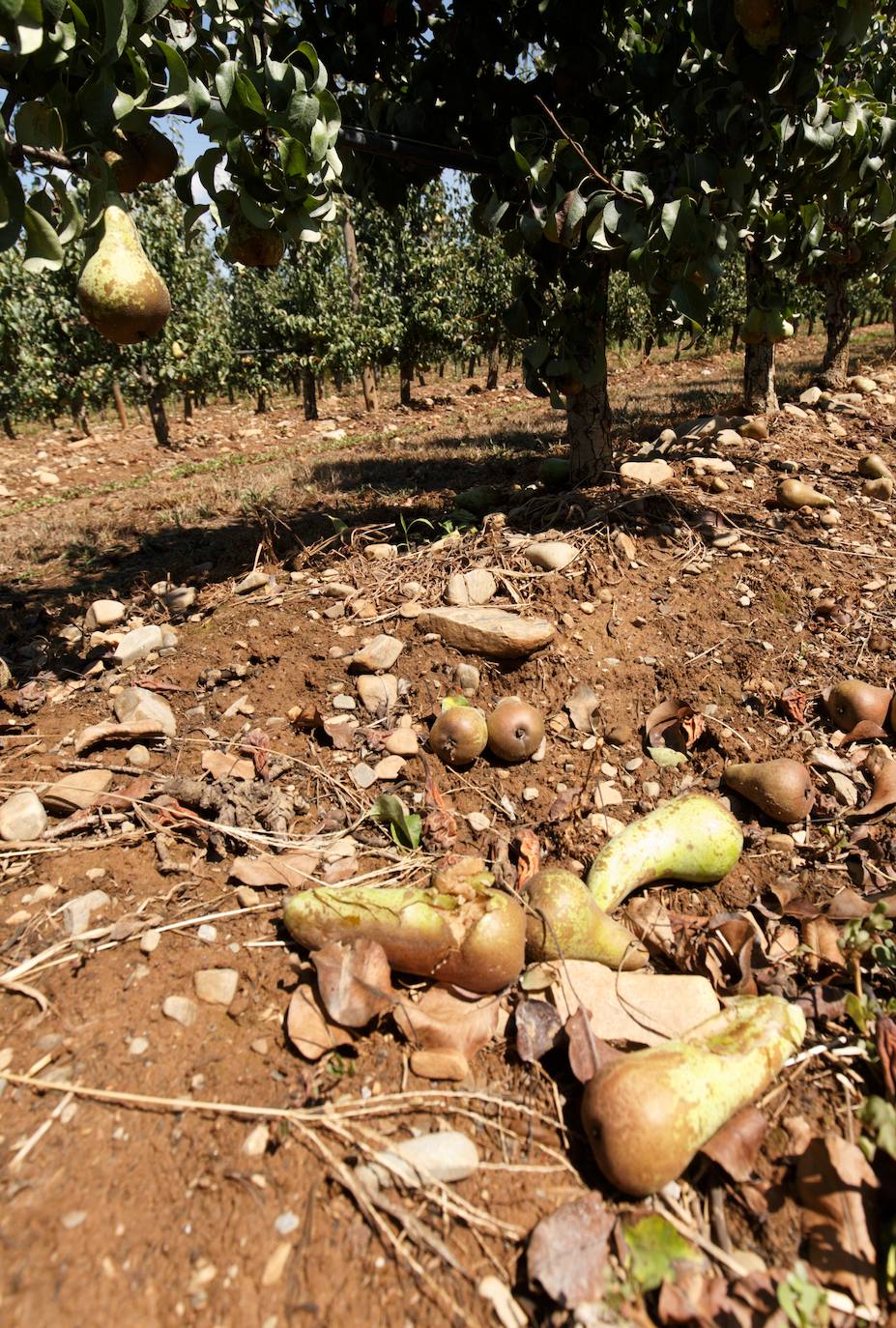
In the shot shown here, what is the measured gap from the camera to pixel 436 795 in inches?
105

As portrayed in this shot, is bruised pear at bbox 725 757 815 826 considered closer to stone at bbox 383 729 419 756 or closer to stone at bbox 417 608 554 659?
A: stone at bbox 417 608 554 659

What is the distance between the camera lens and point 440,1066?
1.75 m

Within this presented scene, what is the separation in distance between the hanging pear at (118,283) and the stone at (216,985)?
2.01 metres

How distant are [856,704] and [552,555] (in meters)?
1.59

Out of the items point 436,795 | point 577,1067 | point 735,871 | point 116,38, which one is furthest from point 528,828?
point 116,38

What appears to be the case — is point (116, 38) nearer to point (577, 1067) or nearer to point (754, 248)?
point (577, 1067)

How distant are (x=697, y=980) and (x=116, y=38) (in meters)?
3.22

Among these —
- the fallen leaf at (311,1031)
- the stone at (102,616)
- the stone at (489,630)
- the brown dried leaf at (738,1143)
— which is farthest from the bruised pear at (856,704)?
the stone at (102,616)

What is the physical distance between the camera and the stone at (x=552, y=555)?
3.77 meters

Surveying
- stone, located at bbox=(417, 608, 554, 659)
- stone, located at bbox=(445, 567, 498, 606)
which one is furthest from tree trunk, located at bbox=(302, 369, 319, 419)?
stone, located at bbox=(417, 608, 554, 659)

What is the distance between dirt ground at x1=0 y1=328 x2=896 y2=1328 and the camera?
4.57 feet

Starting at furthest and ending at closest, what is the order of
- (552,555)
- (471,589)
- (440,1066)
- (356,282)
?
(356,282) → (552,555) → (471,589) → (440,1066)

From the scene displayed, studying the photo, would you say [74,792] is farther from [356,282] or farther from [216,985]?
[356,282]

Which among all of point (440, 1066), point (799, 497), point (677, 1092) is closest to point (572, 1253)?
point (677, 1092)
